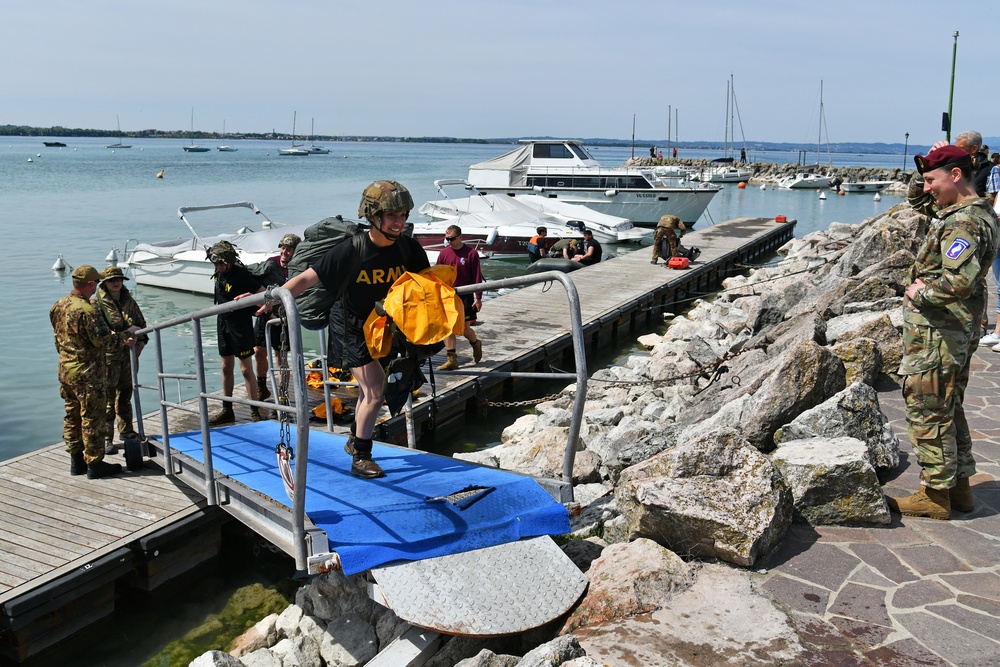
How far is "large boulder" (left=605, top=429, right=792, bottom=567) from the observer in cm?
438

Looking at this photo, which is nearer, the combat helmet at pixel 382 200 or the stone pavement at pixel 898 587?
the stone pavement at pixel 898 587

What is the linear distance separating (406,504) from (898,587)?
9.06 ft

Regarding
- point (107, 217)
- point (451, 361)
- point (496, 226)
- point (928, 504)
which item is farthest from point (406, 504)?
point (107, 217)

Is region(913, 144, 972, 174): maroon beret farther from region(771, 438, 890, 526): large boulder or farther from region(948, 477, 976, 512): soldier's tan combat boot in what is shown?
region(948, 477, 976, 512): soldier's tan combat boot

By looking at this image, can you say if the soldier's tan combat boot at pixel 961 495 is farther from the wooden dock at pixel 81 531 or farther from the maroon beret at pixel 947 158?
the wooden dock at pixel 81 531

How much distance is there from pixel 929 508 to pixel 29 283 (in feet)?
77.3

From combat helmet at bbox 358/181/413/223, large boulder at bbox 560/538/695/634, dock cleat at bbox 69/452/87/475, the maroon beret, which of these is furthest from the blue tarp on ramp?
the maroon beret

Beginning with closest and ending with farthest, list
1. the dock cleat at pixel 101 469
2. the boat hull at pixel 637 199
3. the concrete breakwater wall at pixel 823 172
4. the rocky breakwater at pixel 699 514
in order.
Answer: the rocky breakwater at pixel 699 514, the dock cleat at pixel 101 469, the boat hull at pixel 637 199, the concrete breakwater wall at pixel 823 172

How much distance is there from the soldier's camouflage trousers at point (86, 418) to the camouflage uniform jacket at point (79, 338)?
0.08 metres

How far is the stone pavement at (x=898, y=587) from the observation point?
11.8ft

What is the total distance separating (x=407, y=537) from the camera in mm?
4551

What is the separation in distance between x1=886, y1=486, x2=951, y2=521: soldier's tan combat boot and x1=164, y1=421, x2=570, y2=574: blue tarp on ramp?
2068mm

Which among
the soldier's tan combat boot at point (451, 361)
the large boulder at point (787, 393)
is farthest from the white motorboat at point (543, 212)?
the large boulder at point (787, 393)

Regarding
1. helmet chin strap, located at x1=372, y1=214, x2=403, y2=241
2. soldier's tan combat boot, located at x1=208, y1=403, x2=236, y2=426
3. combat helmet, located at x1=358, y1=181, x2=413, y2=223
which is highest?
combat helmet, located at x1=358, y1=181, x2=413, y2=223
